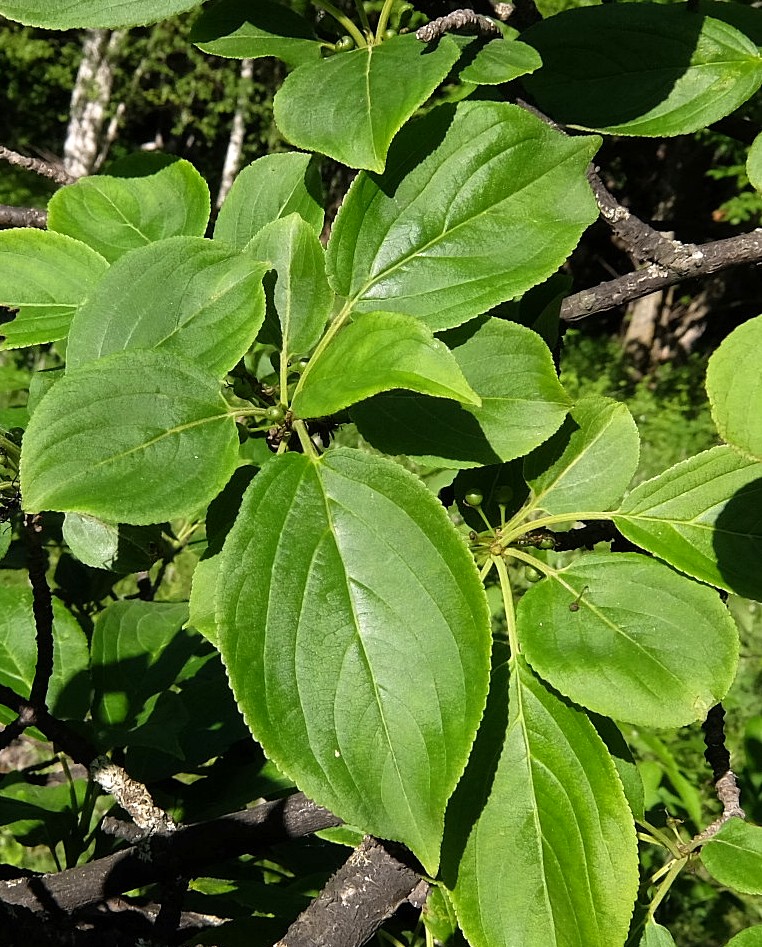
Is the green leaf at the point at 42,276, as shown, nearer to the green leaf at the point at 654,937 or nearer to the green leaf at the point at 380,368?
the green leaf at the point at 380,368

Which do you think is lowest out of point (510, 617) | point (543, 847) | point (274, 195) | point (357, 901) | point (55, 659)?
point (55, 659)

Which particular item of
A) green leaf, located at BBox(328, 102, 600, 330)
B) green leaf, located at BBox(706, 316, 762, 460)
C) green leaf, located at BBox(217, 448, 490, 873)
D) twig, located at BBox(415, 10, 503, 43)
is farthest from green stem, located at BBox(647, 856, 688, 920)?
twig, located at BBox(415, 10, 503, 43)

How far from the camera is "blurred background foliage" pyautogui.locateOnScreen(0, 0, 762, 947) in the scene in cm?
144

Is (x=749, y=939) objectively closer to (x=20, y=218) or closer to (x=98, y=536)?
(x=98, y=536)

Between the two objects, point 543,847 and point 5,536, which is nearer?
point 543,847

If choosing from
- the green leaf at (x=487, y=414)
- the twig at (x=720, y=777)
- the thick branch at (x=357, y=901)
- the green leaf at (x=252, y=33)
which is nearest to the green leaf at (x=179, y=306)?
the green leaf at (x=487, y=414)

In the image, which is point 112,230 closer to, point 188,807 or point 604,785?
point 604,785

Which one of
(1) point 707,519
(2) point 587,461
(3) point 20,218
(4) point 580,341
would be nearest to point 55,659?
(3) point 20,218

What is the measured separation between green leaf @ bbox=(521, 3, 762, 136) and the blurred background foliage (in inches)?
5.8

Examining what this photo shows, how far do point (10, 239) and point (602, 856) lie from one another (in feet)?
2.97

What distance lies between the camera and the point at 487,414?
2.65 ft

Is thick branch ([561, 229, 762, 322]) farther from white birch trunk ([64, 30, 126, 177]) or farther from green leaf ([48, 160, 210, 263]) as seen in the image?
white birch trunk ([64, 30, 126, 177])

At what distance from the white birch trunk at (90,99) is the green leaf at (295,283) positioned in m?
9.60

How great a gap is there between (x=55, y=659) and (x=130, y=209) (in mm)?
769
